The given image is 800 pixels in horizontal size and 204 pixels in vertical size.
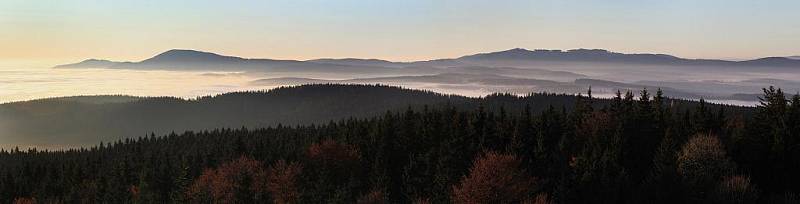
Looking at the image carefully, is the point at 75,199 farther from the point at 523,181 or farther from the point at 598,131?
the point at 598,131

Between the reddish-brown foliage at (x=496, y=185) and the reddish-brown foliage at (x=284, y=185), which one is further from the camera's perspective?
the reddish-brown foliage at (x=284, y=185)

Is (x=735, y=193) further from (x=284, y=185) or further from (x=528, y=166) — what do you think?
(x=284, y=185)

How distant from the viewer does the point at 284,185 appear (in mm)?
92438

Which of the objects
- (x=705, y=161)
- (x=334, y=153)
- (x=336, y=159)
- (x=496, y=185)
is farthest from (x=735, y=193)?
(x=334, y=153)

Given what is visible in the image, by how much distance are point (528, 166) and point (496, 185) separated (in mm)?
7368

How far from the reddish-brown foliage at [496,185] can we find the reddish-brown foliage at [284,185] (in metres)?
29.0

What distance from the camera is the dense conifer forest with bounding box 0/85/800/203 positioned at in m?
58.1

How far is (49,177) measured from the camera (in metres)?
132

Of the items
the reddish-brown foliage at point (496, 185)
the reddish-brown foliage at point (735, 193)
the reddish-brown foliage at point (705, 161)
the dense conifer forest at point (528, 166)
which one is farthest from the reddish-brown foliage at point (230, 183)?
the reddish-brown foliage at point (735, 193)

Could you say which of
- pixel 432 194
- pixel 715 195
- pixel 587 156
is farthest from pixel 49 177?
pixel 715 195

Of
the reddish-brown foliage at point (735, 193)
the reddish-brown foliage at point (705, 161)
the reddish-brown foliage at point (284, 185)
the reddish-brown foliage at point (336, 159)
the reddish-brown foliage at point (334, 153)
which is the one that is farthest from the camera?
the reddish-brown foliage at point (334, 153)

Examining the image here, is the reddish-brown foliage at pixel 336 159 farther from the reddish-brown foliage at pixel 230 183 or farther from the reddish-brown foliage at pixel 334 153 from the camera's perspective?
the reddish-brown foliage at pixel 230 183

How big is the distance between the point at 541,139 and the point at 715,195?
95.6 feet

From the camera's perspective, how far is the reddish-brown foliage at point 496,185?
6650 centimetres
